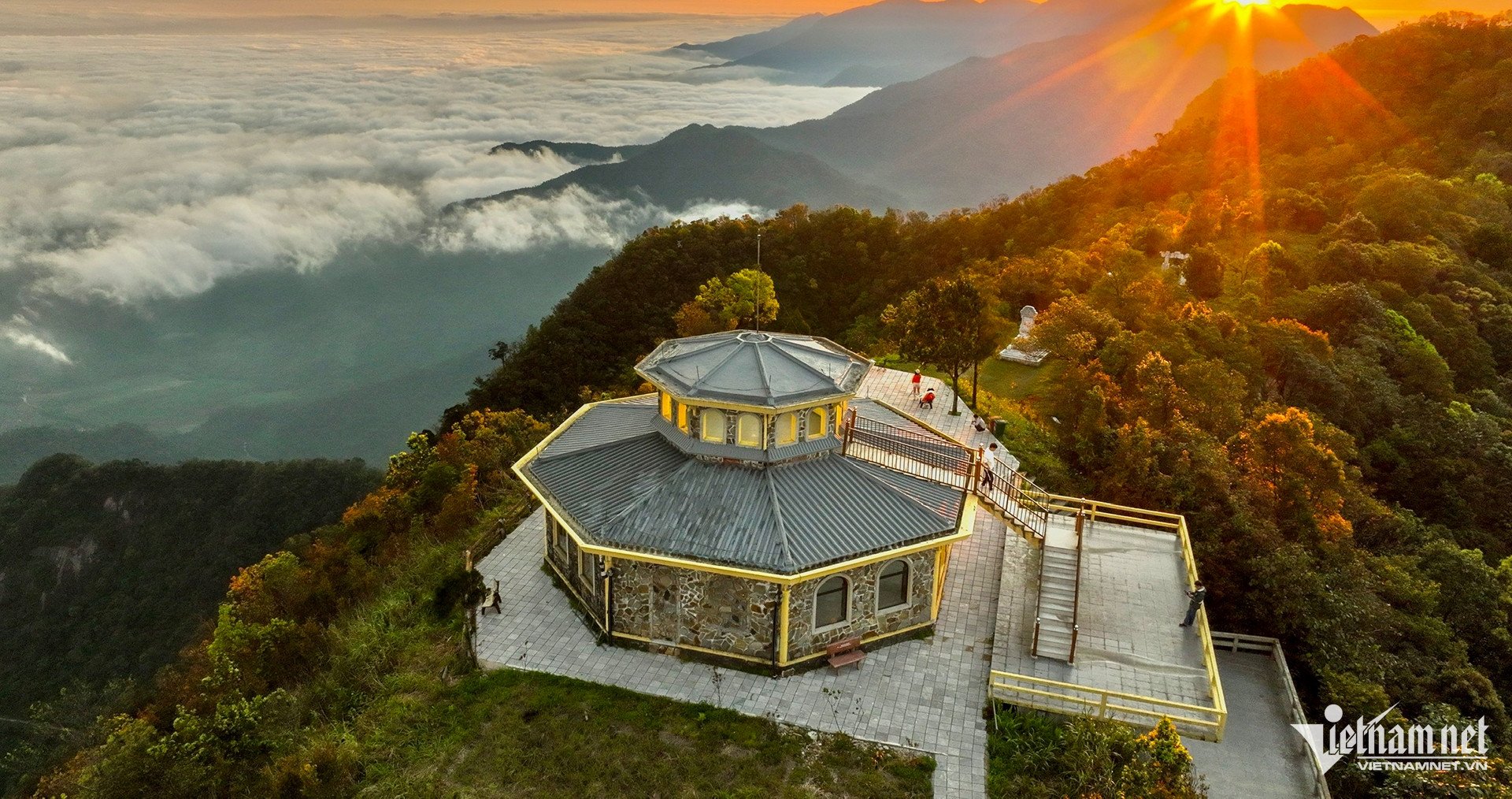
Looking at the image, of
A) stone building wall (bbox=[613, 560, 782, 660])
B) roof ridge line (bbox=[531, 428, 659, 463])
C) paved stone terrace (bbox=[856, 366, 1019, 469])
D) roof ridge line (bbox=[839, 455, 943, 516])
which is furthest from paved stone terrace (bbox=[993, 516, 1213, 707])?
roof ridge line (bbox=[531, 428, 659, 463])

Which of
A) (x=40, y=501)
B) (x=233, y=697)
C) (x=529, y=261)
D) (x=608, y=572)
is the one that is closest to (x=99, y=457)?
(x=40, y=501)

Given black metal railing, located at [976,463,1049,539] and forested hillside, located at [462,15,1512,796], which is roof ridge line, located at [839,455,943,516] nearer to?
black metal railing, located at [976,463,1049,539]

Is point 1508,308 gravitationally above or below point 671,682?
above

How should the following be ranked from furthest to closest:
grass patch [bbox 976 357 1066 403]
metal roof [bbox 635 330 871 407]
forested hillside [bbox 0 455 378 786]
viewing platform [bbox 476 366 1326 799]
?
1. forested hillside [bbox 0 455 378 786]
2. grass patch [bbox 976 357 1066 403]
3. metal roof [bbox 635 330 871 407]
4. viewing platform [bbox 476 366 1326 799]

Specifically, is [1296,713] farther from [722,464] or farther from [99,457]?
[99,457]

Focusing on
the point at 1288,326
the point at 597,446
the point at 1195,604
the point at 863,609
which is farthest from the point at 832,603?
the point at 1288,326
